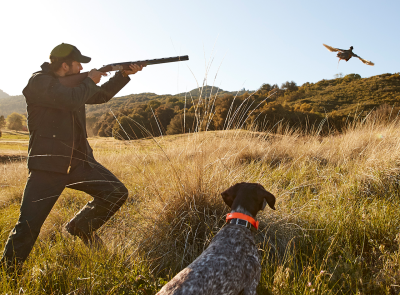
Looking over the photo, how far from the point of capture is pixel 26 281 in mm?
1887

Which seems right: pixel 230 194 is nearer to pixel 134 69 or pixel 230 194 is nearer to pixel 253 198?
pixel 253 198

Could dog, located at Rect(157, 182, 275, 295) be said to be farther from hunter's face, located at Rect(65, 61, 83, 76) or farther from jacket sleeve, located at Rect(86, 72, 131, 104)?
hunter's face, located at Rect(65, 61, 83, 76)

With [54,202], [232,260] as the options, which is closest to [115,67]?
[54,202]

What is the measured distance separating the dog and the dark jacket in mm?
1635

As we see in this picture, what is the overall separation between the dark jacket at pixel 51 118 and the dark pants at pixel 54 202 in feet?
0.43

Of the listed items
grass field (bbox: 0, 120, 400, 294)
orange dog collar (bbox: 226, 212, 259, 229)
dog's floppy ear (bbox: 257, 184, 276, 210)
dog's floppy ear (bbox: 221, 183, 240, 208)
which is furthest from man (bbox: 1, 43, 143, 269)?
dog's floppy ear (bbox: 257, 184, 276, 210)

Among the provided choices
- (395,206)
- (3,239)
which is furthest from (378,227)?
(3,239)

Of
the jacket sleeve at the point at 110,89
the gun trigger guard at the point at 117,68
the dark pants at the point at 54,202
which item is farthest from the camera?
the gun trigger guard at the point at 117,68

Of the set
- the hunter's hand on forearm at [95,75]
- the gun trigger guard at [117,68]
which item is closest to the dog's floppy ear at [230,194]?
the hunter's hand on forearm at [95,75]

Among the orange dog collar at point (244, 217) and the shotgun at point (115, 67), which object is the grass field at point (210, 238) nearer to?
the orange dog collar at point (244, 217)

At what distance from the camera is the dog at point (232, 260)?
4.29 ft

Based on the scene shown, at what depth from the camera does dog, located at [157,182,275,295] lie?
4.29 feet

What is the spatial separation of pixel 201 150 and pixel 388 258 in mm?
2062

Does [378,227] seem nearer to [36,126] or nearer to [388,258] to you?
[388,258]
